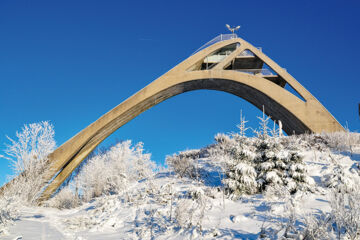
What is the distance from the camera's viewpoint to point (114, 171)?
1487 cm

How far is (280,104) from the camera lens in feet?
54.7

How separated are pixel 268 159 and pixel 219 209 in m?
2.35

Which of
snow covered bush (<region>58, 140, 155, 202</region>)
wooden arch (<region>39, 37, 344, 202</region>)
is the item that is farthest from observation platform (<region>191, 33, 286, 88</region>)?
snow covered bush (<region>58, 140, 155, 202</region>)

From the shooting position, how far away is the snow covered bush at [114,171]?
1006cm

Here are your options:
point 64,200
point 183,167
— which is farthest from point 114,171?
point 183,167

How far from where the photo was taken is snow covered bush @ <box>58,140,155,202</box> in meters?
10.1

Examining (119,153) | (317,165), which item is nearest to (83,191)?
(119,153)

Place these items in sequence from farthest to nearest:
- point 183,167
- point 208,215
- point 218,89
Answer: point 218,89, point 183,167, point 208,215

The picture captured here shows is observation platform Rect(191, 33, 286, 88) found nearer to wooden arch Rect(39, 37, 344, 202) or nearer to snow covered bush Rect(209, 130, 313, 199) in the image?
wooden arch Rect(39, 37, 344, 202)

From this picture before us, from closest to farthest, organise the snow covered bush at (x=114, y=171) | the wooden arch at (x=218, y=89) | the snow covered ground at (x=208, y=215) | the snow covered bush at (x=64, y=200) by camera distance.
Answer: the snow covered ground at (x=208, y=215)
the snow covered bush at (x=114, y=171)
the snow covered bush at (x=64, y=200)
the wooden arch at (x=218, y=89)

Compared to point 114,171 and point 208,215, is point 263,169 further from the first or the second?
point 114,171

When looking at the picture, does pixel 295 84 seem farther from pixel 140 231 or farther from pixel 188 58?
pixel 140 231

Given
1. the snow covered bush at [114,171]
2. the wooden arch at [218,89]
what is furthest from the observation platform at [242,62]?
the snow covered bush at [114,171]

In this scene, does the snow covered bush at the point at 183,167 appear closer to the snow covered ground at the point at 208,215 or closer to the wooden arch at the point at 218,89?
the snow covered ground at the point at 208,215
